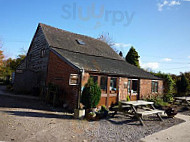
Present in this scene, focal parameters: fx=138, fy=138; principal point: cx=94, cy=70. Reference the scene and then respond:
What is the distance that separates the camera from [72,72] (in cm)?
899

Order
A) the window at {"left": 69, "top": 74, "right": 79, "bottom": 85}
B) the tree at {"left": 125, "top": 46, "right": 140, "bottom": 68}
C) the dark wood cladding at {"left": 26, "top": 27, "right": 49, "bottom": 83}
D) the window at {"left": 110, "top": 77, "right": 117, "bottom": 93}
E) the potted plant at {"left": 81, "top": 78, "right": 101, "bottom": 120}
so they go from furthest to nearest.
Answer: the tree at {"left": 125, "top": 46, "right": 140, "bottom": 68} → the dark wood cladding at {"left": 26, "top": 27, "right": 49, "bottom": 83} → the window at {"left": 110, "top": 77, "right": 117, "bottom": 93} → the window at {"left": 69, "top": 74, "right": 79, "bottom": 85} → the potted plant at {"left": 81, "top": 78, "right": 101, "bottom": 120}

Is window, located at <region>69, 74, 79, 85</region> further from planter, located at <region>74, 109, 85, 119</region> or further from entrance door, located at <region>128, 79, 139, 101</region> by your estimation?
entrance door, located at <region>128, 79, 139, 101</region>

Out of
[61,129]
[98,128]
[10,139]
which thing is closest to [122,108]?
[98,128]

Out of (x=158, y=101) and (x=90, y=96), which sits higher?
(x=90, y=96)

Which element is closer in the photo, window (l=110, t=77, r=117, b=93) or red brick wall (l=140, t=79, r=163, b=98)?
window (l=110, t=77, r=117, b=93)

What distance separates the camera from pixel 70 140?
14.8 ft

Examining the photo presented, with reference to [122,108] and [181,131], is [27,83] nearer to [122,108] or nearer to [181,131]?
[122,108]

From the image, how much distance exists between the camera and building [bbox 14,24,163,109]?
29.5 feet

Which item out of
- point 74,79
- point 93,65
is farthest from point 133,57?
point 74,79

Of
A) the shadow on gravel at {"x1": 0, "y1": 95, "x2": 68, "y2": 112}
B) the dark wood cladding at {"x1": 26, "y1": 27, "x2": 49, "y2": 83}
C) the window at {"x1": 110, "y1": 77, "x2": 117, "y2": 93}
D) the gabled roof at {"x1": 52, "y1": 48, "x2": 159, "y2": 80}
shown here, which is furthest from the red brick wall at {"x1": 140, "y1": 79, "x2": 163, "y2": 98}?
the dark wood cladding at {"x1": 26, "y1": 27, "x2": 49, "y2": 83}

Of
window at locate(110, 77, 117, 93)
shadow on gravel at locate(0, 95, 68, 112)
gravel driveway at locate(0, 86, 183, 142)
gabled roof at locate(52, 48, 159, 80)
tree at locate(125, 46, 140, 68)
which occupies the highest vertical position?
tree at locate(125, 46, 140, 68)

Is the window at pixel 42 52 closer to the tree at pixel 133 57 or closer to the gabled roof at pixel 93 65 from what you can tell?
the gabled roof at pixel 93 65

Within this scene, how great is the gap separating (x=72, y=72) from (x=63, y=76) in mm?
1174

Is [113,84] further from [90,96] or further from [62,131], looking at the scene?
[62,131]
